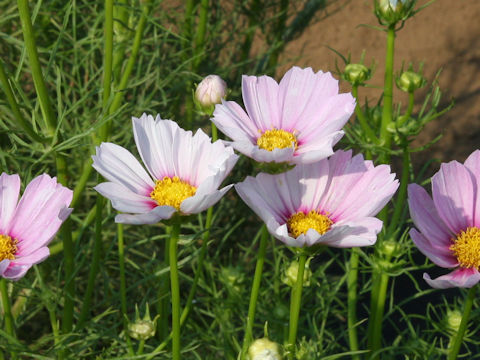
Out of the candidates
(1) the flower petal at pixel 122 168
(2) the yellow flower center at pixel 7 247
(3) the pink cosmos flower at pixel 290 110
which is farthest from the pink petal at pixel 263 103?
(2) the yellow flower center at pixel 7 247

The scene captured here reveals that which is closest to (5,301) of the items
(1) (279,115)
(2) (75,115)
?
(1) (279,115)

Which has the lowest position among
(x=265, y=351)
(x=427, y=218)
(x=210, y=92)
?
(x=265, y=351)

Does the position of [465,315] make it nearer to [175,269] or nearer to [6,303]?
[175,269]

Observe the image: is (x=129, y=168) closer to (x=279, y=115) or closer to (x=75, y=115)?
(x=279, y=115)

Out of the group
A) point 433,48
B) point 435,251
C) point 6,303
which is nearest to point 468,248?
point 435,251

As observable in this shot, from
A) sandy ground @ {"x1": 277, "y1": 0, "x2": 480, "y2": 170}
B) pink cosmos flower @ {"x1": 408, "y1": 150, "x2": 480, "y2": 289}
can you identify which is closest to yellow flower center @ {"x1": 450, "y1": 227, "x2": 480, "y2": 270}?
pink cosmos flower @ {"x1": 408, "y1": 150, "x2": 480, "y2": 289}

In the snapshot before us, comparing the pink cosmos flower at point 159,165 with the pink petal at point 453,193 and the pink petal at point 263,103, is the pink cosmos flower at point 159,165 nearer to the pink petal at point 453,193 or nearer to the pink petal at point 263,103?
the pink petal at point 263,103

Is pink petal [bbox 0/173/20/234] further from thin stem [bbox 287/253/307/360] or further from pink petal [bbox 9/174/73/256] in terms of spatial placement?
thin stem [bbox 287/253/307/360]
